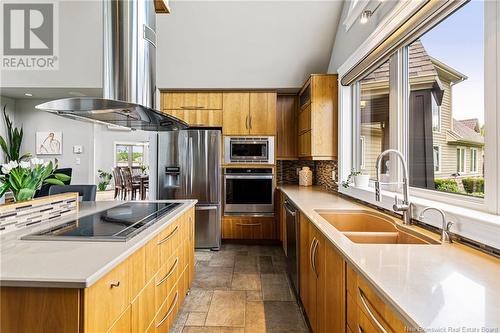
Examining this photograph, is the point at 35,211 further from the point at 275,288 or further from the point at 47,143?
the point at 47,143

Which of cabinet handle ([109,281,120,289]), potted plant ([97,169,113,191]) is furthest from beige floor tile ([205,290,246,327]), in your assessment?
potted plant ([97,169,113,191])

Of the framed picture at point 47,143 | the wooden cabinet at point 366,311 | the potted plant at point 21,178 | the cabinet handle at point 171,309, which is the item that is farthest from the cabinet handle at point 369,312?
the framed picture at point 47,143

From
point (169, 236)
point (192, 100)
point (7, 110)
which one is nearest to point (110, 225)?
point (169, 236)

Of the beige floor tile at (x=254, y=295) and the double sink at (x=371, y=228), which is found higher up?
the double sink at (x=371, y=228)

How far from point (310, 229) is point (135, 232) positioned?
1.11 metres

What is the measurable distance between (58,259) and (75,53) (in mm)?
3922

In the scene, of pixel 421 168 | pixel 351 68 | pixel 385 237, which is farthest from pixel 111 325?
pixel 351 68

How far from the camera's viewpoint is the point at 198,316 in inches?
83.0

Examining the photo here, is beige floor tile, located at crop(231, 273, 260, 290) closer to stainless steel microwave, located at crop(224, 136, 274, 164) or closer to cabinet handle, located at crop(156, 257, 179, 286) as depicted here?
cabinet handle, located at crop(156, 257, 179, 286)

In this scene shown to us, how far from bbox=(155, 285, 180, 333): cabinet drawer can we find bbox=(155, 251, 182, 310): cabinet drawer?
47mm

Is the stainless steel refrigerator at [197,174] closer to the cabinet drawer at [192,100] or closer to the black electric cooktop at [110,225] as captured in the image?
the cabinet drawer at [192,100]

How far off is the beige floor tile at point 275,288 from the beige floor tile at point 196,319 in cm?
57

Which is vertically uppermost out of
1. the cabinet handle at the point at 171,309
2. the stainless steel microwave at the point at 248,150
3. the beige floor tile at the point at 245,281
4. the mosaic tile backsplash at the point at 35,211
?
the stainless steel microwave at the point at 248,150

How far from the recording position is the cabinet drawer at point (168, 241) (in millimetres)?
1578
